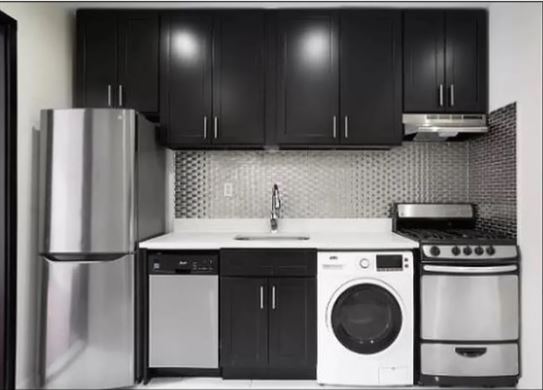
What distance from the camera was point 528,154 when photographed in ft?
7.30

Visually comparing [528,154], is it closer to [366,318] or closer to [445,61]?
[445,61]

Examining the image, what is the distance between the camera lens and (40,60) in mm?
2467

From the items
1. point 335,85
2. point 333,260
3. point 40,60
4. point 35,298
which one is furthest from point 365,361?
point 40,60

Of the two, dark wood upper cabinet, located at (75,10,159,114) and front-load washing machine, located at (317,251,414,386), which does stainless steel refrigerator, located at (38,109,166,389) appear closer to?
dark wood upper cabinet, located at (75,10,159,114)

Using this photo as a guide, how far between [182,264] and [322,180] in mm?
1347

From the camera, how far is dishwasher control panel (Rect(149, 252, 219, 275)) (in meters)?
2.44

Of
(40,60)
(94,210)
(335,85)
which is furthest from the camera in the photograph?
(335,85)

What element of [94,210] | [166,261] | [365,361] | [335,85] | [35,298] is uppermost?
[335,85]

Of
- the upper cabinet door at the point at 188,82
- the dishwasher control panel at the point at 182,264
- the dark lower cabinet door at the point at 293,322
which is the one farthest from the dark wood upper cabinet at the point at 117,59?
the dark lower cabinet door at the point at 293,322

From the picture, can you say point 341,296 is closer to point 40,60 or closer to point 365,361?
point 365,361

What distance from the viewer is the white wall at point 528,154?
2145 millimetres

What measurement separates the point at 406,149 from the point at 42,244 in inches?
108

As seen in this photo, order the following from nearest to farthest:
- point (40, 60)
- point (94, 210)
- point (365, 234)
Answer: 1. point (94, 210)
2. point (40, 60)
3. point (365, 234)

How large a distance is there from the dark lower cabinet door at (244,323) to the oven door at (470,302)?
3.42 ft
